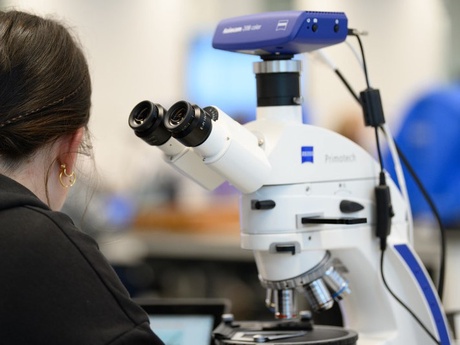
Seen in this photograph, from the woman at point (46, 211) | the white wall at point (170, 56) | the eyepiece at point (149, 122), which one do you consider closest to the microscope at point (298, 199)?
the eyepiece at point (149, 122)

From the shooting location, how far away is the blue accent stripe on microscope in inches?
56.9

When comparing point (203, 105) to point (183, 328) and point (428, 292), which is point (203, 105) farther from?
point (428, 292)

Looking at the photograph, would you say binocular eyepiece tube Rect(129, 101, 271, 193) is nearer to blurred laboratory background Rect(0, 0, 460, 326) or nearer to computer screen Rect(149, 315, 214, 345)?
computer screen Rect(149, 315, 214, 345)

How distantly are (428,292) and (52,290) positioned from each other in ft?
2.18

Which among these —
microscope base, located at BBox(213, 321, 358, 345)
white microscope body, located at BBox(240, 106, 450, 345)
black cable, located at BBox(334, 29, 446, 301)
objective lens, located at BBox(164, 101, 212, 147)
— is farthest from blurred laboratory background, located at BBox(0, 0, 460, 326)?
objective lens, located at BBox(164, 101, 212, 147)

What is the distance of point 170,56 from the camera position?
6324mm

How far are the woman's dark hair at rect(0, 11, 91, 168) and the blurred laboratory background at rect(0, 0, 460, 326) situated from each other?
248 cm

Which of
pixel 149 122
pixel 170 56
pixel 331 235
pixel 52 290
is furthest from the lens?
pixel 170 56

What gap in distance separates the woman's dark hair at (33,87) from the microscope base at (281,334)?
386 mm

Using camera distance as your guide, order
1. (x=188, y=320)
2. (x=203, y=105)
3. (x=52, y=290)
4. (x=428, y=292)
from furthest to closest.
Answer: (x=203, y=105), (x=188, y=320), (x=428, y=292), (x=52, y=290)

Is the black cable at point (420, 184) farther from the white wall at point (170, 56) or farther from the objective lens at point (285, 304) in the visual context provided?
the white wall at point (170, 56)

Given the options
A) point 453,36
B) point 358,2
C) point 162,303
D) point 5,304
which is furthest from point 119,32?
point 5,304

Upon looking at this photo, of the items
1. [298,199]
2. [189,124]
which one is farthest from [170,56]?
[189,124]

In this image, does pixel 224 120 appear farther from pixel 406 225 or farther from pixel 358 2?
pixel 358 2
